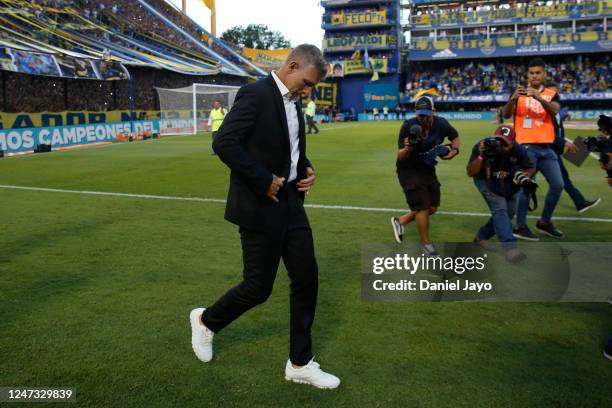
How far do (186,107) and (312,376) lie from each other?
31.0m

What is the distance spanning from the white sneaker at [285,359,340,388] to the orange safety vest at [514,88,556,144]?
4.66m

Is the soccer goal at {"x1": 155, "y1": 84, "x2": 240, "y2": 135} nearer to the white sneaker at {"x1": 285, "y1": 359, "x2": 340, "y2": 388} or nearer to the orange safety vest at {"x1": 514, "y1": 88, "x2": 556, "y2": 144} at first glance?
the orange safety vest at {"x1": 514, "y1": 88, "x2": 556, "y2": 144}

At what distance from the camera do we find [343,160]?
16.2m

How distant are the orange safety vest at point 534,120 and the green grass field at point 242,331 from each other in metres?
1.35

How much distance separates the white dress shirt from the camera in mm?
3227

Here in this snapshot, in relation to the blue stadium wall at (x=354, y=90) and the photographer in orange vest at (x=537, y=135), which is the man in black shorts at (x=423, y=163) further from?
the blue stadium wall at (x=354, y=90)

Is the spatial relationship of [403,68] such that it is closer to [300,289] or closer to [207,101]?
[207,101]

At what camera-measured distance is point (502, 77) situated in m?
58.8

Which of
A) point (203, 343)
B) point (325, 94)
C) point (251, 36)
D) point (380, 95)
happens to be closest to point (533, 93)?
point (203, 343)

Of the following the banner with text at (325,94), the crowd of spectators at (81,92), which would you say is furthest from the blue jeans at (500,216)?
the banner with text at (325,94)

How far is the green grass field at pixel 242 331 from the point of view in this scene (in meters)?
3.23

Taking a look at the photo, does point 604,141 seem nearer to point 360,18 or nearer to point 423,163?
point 423,163

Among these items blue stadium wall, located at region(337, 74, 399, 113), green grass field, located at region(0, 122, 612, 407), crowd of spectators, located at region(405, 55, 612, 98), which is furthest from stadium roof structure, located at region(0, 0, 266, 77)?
crowd of spectators, located at region(405, 55, 612, 98)

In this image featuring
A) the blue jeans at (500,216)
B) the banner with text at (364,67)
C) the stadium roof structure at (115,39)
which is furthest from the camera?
the banner with text at (364,67)
